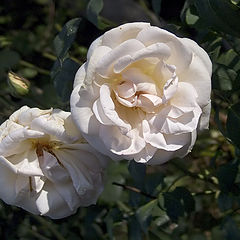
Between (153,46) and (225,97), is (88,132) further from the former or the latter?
(225,97)

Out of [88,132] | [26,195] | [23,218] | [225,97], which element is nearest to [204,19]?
[225,97]

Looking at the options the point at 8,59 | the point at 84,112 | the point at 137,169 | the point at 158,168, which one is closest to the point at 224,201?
the point at 137,169

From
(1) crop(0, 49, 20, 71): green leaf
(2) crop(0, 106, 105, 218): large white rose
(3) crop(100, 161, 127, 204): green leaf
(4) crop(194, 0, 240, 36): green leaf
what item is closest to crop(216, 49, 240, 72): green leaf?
(4) crop(194, 0, 240, 36): green leaf

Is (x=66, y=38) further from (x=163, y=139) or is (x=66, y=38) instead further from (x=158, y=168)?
(x=158, y=168)

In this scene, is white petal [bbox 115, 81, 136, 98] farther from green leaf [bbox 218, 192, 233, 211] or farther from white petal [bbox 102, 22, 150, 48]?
green leaf [bbox 218, 192, 233, 211]

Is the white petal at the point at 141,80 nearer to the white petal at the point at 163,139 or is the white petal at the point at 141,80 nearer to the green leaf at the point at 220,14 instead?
the white petal at the point at 163,139

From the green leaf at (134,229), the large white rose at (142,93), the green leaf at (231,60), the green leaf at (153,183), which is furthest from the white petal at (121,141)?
→ the green leaf at (153,183)
